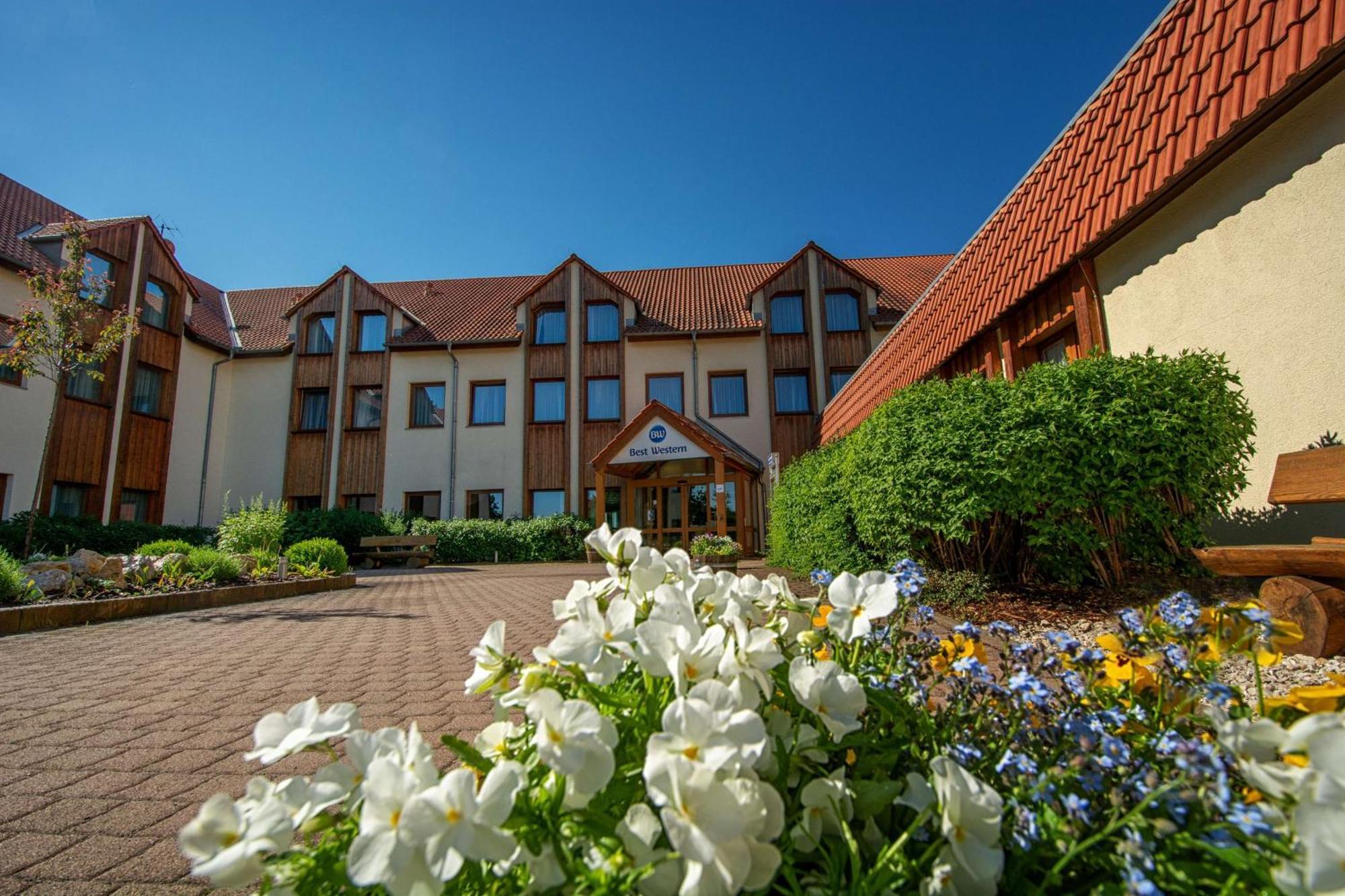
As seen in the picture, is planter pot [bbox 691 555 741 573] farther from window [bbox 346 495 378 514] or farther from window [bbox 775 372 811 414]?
window [bbox 346 495 378 514]

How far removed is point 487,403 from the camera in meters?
22.5

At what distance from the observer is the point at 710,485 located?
19.4 metres

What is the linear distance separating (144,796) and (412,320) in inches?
926

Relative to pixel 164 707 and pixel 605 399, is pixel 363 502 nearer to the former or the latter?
pixel 605 399

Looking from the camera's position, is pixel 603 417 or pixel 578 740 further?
pixel 603 417

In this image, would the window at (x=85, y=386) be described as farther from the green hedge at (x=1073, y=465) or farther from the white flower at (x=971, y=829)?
the white flower at (x=971, y=829)

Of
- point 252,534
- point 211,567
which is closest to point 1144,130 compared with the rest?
point 211,567

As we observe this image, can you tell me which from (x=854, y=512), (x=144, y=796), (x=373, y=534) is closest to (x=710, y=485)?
(x=373, y=534)

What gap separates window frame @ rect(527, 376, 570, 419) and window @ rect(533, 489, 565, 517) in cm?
233

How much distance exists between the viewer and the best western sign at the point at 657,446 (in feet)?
54.9

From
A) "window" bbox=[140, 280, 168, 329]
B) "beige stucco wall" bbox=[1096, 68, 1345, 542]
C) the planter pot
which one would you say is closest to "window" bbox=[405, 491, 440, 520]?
"window" bbox=[140, 280, 168, 329]

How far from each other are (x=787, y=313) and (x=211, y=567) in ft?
57.6

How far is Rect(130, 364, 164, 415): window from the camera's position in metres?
19.7

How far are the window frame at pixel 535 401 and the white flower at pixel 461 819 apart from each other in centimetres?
2147
